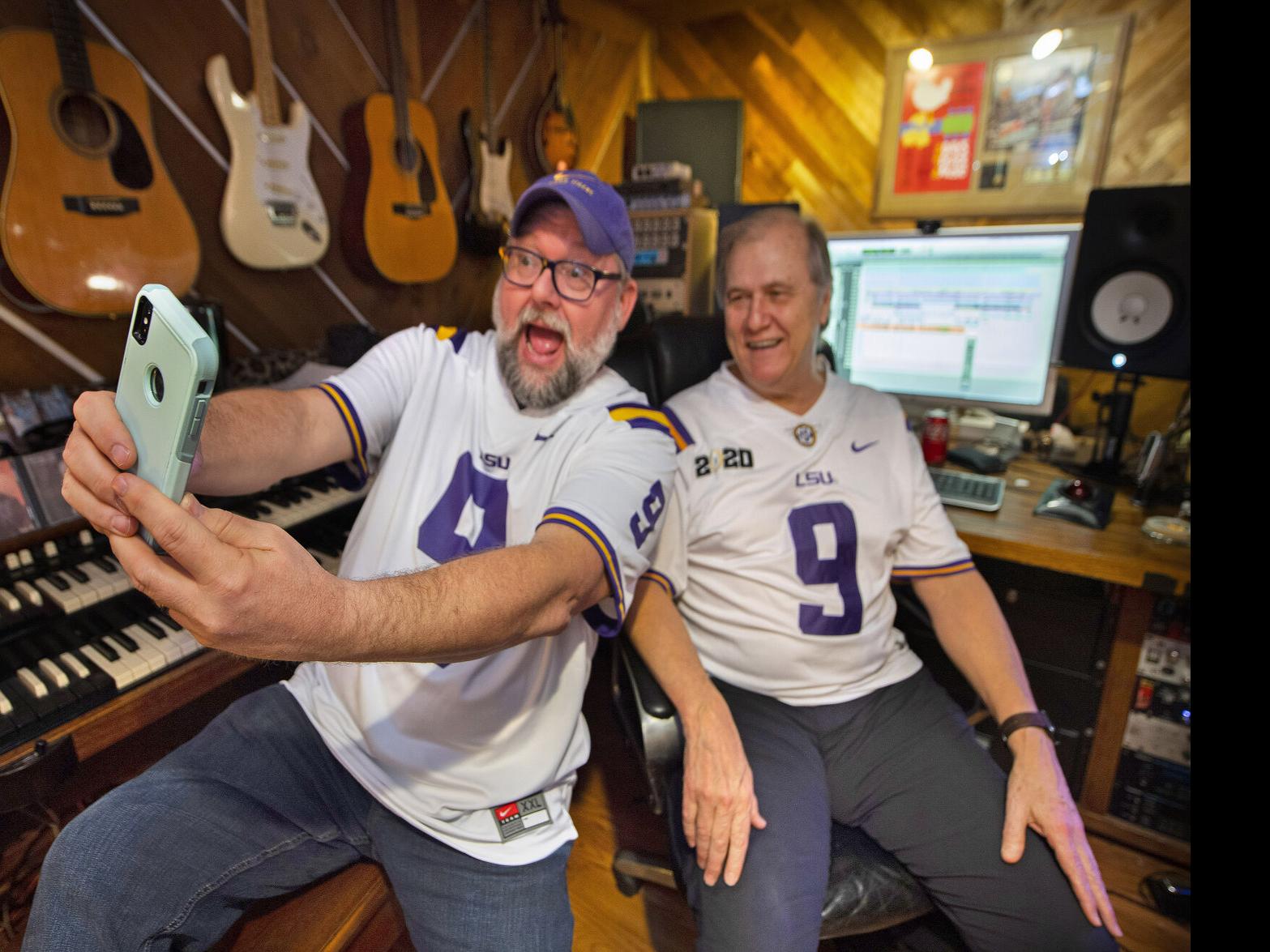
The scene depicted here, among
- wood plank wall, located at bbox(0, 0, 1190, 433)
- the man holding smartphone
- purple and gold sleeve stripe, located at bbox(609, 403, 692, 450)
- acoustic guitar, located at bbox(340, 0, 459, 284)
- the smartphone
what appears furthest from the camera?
acoustic guitar, located at bbox(340, 0, 459, 284)

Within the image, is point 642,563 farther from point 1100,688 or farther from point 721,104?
point 721,104

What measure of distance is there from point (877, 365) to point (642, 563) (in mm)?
1488

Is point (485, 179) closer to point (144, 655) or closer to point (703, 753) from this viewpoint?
point (144, 655)

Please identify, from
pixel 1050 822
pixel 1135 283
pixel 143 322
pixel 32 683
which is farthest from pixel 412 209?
pixel 1050 822

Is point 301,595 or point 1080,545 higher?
point 301,595

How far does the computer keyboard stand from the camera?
166 centimetres

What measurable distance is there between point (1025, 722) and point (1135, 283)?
4.07ft

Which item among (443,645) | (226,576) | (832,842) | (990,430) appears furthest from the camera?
(990,430)

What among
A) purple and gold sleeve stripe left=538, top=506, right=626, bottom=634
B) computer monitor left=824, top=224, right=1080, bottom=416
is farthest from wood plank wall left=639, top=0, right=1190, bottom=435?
purple and gold sleeve stripe left=538, top=506, right=626, bottom=634

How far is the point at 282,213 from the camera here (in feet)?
6.46

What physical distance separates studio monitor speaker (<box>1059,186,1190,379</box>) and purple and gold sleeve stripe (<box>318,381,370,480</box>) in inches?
72.9

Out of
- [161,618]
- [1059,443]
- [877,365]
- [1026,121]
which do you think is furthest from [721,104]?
[161,618]

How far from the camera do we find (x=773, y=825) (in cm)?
106

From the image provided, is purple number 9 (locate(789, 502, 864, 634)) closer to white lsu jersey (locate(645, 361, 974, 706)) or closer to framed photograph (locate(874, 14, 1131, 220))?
white lsu jersey (locate(645, 361, 974, 706))
